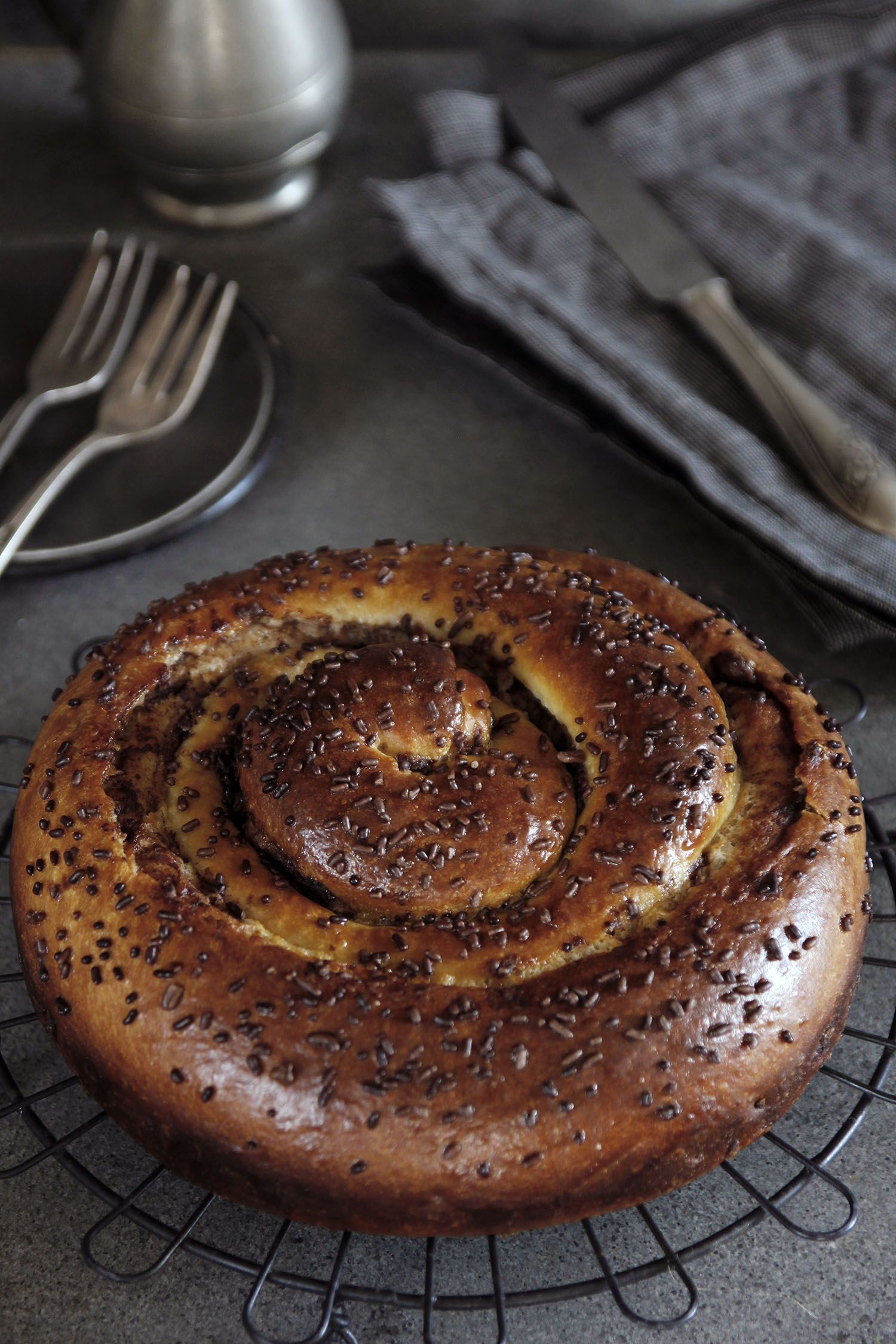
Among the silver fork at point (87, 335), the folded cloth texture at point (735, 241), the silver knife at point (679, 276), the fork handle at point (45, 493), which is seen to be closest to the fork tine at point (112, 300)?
the silver fork at point (87, 335)

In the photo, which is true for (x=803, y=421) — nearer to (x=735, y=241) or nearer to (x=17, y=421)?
(x=735, y=241)

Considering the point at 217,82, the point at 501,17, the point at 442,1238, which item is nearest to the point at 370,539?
the point at 217,82

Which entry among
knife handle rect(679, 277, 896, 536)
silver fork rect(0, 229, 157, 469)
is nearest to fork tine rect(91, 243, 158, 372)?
silver fork rect(0, 229, 157, 469)

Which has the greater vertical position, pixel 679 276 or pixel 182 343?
pixel 182 343

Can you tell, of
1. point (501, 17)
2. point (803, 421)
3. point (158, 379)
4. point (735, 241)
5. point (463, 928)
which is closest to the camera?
point (463, 928)

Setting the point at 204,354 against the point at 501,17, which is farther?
the point at 501,17

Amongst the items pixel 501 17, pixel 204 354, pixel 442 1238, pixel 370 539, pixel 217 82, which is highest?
pixel 217 82

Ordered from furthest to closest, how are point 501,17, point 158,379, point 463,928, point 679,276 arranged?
point 501,17 < point 679,276 < point 158,379 < point 463,928

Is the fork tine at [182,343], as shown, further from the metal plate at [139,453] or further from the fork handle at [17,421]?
the fork handle at [17,421]
